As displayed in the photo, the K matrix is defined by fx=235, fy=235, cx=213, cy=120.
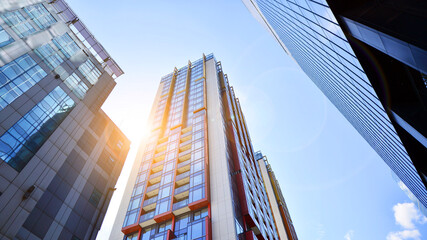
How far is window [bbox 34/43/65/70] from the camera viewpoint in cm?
3655

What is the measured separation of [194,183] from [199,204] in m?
4.99

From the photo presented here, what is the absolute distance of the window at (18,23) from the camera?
108 ft

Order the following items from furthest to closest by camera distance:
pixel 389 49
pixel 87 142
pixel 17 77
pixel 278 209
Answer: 1. pixel 278 209
2. pixel 87 142
3. pixel 17 77
4. pixel 389 49

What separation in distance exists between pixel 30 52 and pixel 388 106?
44.2 m

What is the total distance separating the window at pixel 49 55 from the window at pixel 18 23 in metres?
2.64

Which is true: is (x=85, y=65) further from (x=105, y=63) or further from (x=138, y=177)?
(x=138, y=177)

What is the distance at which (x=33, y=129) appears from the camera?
3148 centimetres

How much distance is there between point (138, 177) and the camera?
54.5m

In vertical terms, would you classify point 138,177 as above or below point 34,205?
above

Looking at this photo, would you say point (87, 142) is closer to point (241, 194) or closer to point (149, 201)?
point (149, 201)

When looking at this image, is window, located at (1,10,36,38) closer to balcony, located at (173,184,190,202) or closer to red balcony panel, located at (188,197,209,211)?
balcony, located at (173,184,190,202)

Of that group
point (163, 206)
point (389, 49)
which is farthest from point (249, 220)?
point (389, 49)

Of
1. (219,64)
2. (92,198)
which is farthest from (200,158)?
(219,64)

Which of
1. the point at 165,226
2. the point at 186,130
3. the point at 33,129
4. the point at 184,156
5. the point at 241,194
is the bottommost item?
the point at 165,226
